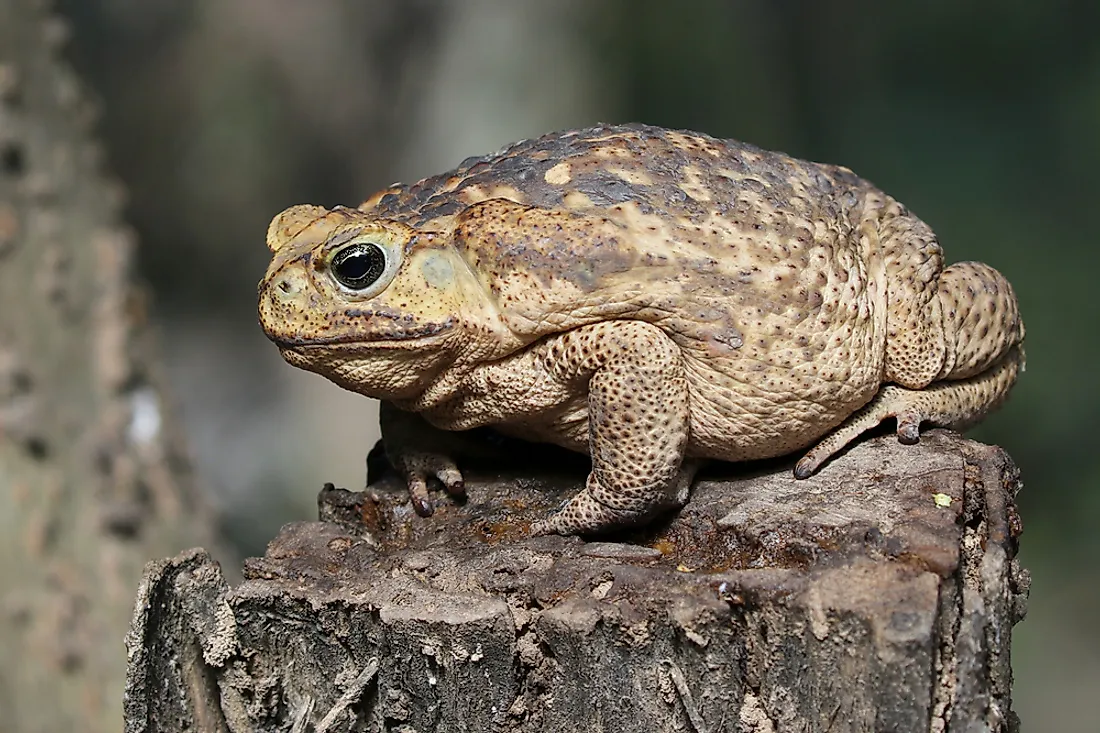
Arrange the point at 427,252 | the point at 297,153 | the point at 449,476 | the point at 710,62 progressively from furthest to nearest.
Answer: the point at 297,153
the point at 710,62
the point at 449,476
the point at 427,252

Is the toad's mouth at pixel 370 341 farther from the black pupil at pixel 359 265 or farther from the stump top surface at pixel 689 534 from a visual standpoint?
the stump top surface at pixel 689 534

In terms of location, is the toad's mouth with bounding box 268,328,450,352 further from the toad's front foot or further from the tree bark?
the tree bark

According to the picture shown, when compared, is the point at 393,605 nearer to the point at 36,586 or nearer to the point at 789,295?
the point at 789,295

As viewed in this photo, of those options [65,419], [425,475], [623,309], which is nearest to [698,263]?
[623,309]

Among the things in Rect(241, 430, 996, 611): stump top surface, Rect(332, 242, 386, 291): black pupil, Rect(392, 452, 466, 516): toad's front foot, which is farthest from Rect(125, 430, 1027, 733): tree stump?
Rect(332, 242, 386, 291): black pupil

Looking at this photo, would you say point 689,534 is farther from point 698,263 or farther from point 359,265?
point 359,265

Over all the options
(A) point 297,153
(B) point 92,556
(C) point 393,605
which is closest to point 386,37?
(A) point 297,153

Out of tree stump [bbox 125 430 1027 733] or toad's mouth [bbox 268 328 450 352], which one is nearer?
tree stump [bbox 125 430 1027 733]

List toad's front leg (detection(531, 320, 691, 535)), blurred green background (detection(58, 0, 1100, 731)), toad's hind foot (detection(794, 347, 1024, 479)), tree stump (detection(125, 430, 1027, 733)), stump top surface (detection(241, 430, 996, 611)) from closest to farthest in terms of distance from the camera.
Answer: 1. tree stump (detection(125, 430, 1027, 733))
2. stump top surface (detection(241, 430, 996, 611))
3. toad's front leg (detection(531, 320, 691, 535))
4. toad's hind foot (detection(794, 347, 1024, 479))
5. blurred green background (detection(58, 0, 1100, 731))
